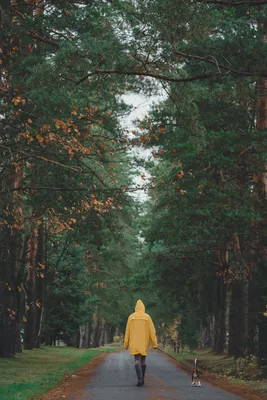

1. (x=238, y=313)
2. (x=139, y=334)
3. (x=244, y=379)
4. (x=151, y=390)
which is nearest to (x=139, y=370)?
(x=139, y=334)

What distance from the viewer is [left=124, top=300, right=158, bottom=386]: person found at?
1380 centimetres

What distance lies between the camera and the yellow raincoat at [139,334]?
45.4 ft

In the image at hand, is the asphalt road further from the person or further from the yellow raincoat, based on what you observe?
the yellow raincoat

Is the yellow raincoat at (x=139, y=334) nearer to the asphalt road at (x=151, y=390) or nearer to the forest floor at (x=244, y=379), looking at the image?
the asphalt road at (x=151, y=390)

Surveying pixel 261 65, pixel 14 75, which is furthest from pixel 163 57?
pixel 14 75

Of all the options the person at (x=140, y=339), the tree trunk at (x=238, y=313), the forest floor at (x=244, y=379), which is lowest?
the forest floor at (x=244, y=379)

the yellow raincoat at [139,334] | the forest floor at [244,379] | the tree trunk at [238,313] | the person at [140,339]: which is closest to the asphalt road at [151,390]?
the person at [140,339]

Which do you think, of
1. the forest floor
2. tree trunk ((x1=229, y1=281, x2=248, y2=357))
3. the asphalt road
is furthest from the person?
tree trunk ((x1=229, y1=281, x2=248, y2=357))

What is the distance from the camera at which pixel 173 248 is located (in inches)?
1069

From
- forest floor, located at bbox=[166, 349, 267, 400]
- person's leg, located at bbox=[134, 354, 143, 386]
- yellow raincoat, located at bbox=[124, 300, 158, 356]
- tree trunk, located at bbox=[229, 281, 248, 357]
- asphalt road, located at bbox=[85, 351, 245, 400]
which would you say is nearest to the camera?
asphalt road, located at bbox=[85, 351, 245, 400]

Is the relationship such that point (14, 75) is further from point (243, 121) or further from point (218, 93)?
point (243, 121)

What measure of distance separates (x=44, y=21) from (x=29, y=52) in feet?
4.71

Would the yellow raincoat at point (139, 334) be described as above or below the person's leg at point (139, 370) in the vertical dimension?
above

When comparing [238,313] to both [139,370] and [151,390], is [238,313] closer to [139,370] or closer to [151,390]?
[139,370]
